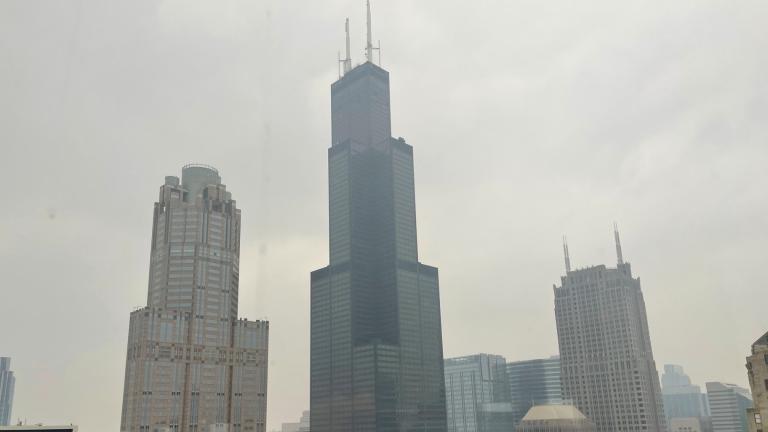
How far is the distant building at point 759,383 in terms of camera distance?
6184 cm

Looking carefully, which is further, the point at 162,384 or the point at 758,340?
the point at 162,384

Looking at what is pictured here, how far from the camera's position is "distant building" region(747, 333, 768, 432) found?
61.8 metres

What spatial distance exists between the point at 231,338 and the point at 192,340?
13486mm

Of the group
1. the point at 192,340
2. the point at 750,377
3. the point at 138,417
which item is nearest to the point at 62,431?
the point at 750,377

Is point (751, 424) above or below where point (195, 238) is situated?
below

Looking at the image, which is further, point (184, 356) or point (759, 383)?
point (184, 356)

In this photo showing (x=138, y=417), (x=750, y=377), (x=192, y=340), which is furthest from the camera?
(x=192, y=340)

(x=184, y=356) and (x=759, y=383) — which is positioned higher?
(x=184, y=356)

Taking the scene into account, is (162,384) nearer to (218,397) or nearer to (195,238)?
(218,397)

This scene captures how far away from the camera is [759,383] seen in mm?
62688

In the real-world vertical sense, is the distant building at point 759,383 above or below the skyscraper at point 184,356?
below

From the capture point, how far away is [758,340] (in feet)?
225

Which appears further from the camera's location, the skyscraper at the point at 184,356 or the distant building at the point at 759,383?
the skyscraper at the point at 184,356

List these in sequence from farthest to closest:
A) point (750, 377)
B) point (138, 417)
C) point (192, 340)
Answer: point (192, 340) < point (138, 417) < point (750, 377)
